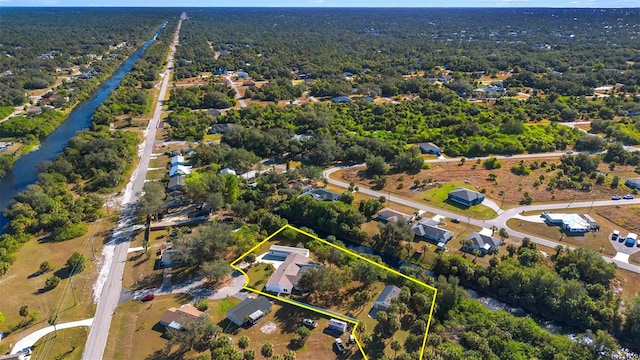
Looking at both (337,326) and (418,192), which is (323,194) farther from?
(337,326)

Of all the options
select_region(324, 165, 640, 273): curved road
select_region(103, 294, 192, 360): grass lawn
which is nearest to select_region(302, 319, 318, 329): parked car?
select_region(103, 294, 192, 360): grass lawn

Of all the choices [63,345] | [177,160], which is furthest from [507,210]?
[63,345]

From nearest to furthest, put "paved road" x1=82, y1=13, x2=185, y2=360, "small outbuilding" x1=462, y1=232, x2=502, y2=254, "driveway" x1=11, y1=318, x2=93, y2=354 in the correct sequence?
"driveway" x1=11, y1=318, x2=93, y2=354 < "paved road" x1=82, y1=13, x2=185, y2=360 < "small outbuilding" x1=462, y1=232, x2=502, y2=254

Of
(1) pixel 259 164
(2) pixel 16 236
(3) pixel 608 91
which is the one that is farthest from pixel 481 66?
(2) pixel 16 236

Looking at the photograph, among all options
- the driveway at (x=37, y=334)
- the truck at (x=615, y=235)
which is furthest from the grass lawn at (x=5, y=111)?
the truck at (x=615, y=235)

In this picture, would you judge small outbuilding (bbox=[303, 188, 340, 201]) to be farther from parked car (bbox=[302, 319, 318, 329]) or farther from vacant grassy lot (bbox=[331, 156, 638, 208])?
parked car (bbox=[302, 319, 318, 329])

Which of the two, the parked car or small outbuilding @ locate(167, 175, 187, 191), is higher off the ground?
small outbuilding @ locate(167, 175, 187, 191)

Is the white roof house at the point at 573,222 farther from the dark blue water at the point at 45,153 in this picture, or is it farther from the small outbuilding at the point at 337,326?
the dark blue water at the point at 45,153
